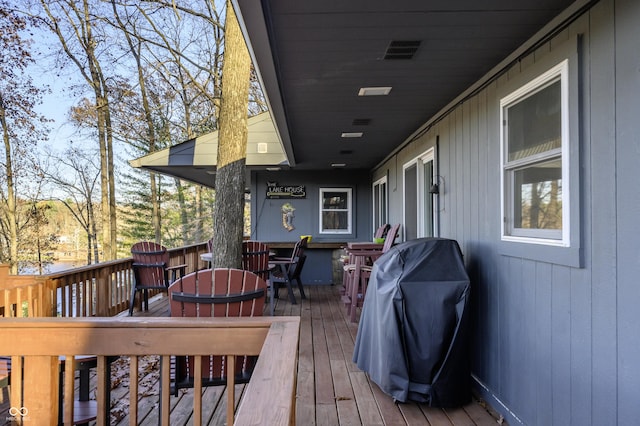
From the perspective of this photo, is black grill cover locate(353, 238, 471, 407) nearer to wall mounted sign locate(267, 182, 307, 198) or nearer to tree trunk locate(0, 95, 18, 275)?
wall mounted sign locate(267, 182, 307, 198)

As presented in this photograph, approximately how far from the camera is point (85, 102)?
1383 cm

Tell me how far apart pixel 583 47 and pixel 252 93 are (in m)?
12.4

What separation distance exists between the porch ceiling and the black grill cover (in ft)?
4.45

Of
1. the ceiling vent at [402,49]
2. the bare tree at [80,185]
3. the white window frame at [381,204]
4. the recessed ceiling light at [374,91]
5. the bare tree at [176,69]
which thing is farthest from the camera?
the bare tree at [80,185]

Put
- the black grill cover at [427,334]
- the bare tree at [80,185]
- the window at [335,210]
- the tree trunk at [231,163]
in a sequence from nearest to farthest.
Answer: the black grill cover at [427,334], the tree trunk at [231,163], the window at [335,210], the bare tree at [80,185]

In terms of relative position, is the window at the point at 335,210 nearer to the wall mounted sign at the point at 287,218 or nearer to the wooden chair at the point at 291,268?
the wall mounted sign at the point at 287,218

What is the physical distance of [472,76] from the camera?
304 cm

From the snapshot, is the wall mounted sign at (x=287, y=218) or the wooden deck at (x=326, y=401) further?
the wall mounted sign at (x=287, y=218)

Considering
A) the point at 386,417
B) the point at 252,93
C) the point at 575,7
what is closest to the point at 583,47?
the point at 575,7

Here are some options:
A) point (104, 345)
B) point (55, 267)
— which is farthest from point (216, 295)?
point (55, 267)

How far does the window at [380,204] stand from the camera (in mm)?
7277

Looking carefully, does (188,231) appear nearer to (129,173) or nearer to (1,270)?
(129,173)

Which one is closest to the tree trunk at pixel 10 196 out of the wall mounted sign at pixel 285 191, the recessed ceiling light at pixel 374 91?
the wall mounted sign at pixel 285 191

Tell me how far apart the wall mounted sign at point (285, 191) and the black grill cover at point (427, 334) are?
5.75 metres
